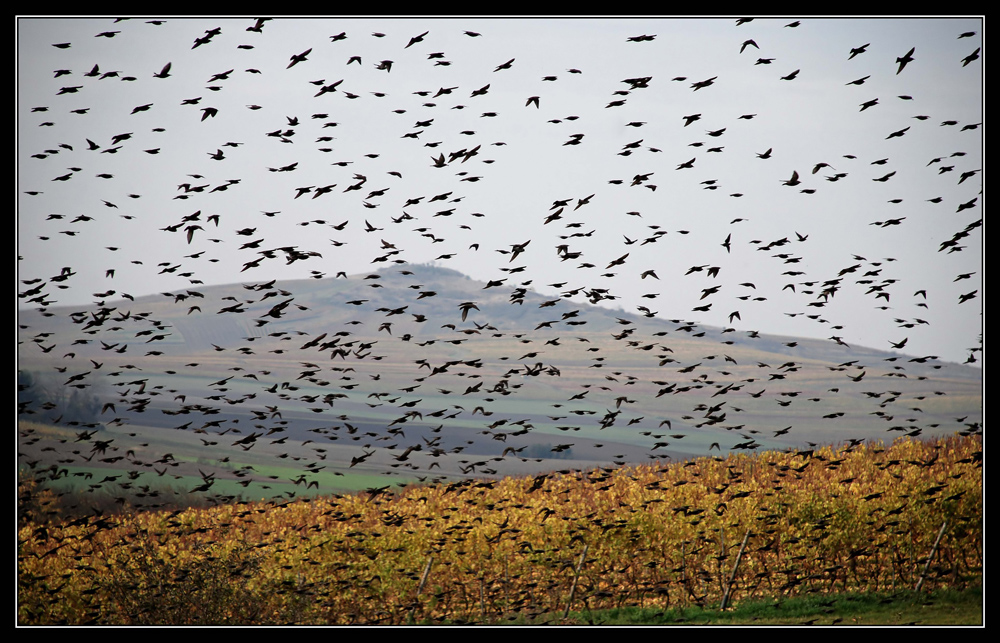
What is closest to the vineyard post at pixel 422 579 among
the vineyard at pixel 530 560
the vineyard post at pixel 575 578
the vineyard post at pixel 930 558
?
the vineyard at pixel 530 560

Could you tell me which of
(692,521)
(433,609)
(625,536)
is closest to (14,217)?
(433,609)

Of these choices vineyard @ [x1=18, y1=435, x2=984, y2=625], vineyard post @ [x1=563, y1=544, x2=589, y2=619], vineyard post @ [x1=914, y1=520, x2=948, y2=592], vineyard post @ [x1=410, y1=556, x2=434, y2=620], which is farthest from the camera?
vineyard post @ [x1=410, y1=556, x2=434, y2=620]

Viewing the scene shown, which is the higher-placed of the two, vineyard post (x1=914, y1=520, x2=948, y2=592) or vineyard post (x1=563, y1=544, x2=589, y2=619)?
vineyard post (x1=914, y1=520, x2=948, y2=592)

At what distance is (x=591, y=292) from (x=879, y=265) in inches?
372

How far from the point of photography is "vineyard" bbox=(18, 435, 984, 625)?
92.2 feet

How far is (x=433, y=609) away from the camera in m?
31.1

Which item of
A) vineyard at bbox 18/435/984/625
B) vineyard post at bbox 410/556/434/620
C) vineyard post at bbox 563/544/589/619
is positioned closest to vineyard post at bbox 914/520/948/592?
vineyard at bbox 18/435/984/625

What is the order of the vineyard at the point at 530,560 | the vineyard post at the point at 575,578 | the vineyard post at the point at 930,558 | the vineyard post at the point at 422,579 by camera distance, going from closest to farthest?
the vineyard post at the point at 930,558
the vineyard at the point at 530,560
the vineyard post at the point at 575,578
the vineyard post at the point at 422,579

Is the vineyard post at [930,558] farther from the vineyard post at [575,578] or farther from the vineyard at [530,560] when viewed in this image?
the vineyard post at [575,578]

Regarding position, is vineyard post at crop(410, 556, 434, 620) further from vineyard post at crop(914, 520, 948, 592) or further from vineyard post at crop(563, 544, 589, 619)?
vineyard post at crop(914, 520, 948, 592)

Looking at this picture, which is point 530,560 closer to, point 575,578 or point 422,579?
point 575,578

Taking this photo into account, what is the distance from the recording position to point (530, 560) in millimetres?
30547

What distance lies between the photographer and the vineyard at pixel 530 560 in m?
28.1

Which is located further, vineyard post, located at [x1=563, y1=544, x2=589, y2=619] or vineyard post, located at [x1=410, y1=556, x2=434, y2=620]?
vineyard post, located at [x1=410, y1=556, x2=434, y2=620]
